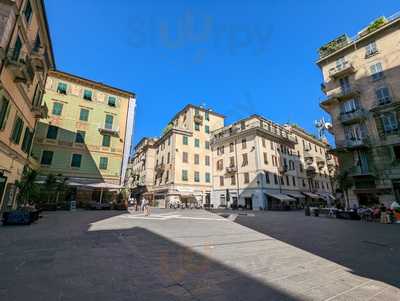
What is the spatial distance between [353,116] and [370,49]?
7.44 metres

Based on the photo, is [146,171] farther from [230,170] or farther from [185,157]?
[230,170]

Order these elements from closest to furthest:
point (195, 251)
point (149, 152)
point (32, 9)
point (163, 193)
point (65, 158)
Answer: point (195, 251), point (32, 9), point (65, 158), point (163, 193), point (149, 152)

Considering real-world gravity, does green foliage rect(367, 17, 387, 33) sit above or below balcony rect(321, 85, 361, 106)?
above

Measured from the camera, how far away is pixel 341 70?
21734 mm

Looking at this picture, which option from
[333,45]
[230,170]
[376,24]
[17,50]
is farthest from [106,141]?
[376,24]

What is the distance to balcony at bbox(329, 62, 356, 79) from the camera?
69.7 feet

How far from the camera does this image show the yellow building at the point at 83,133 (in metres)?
21.3

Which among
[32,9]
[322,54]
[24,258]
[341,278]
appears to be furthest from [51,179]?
[322,54]

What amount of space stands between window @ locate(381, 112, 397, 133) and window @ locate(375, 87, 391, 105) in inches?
58.0

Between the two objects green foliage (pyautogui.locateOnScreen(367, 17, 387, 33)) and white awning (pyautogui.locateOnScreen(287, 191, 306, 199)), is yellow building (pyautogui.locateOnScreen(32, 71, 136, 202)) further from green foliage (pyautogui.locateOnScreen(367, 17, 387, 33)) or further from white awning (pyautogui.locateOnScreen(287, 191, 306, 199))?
green foliage (pyautogui.locateOnScreen(367, 17, 387, 33))

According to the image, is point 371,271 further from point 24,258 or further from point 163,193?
point 163,193

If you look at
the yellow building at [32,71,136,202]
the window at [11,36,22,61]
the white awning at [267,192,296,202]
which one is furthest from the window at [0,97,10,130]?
the white awning at [267,192,296,202]

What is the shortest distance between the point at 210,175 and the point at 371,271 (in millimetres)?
31546

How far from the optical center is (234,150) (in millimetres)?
32531
